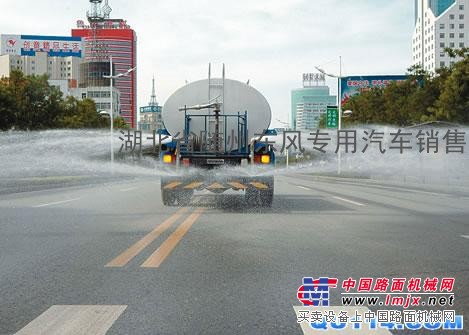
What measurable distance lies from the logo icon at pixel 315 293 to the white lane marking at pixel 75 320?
4.48 ft

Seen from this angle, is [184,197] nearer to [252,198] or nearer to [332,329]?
[252,198]

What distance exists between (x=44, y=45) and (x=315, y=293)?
92.0 metres

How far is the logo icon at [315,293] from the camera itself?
4516mm

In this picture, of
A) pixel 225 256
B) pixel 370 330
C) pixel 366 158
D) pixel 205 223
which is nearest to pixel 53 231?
pixel 205 223

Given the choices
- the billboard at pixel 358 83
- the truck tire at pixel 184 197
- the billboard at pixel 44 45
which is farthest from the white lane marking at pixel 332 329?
the billboard at pixel 44 45

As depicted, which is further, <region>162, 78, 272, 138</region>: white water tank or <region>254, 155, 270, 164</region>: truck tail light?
<region>162, 78, 272, 138</region>: white water tank

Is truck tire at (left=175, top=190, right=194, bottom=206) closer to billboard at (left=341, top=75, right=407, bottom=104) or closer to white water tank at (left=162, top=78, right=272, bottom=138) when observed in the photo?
white water tank at (left=162, top=78, right=272, bottom=138)

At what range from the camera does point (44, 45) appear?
89812 mm

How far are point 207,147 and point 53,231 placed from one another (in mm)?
4756

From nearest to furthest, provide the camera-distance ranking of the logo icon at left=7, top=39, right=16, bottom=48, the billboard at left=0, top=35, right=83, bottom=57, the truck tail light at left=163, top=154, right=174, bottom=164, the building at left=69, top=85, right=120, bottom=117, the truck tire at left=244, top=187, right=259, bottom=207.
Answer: the truck tail light at left=163, top=154, right=174, bottom=164 → the truck tire at left=244, top=187, right=259, bottom=207 → the logo icon at left=7, top=39, right=16, bottom=48 → the billboard at left=0, top=35, right=83, bottom=57 → the building at left=69, top=85, right=120, bottom=117

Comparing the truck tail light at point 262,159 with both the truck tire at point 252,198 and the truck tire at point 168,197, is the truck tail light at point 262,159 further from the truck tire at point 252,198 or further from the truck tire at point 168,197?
the truck tire at point 168,197

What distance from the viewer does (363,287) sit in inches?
193

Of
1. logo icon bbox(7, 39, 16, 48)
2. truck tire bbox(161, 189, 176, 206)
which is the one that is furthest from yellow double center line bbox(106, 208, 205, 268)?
logo icon bbox(7, 39, 16, 48)

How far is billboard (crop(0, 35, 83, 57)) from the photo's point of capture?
8956 centimetres
